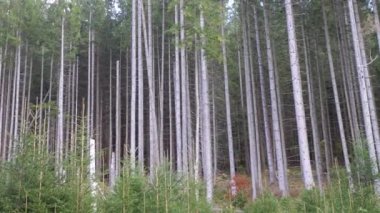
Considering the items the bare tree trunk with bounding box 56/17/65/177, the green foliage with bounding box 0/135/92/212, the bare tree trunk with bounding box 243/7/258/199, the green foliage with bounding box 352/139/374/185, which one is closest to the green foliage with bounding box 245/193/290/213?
the green foliage with bounding box 352/139/374/185

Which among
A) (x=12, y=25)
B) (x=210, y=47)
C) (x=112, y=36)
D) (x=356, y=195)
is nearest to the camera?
(x=356, y=195)

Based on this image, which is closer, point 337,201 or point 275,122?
point 337,201

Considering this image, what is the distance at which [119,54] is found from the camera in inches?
844

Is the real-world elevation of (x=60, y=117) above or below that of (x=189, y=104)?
below

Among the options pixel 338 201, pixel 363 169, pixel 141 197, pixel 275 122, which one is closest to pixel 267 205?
pixel 338 201

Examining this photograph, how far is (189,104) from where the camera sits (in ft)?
46.7

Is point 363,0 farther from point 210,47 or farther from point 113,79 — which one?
point 113,79

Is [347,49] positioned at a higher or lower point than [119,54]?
lower

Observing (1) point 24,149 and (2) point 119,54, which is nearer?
(1) point 24,149

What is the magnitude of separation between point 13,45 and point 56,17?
7.11 feet

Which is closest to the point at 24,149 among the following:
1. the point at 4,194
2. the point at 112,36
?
the point at 4,194

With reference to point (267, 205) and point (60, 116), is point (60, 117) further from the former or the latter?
point (267, 205)

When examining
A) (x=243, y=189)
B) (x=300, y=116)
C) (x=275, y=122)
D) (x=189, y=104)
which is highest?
(x=189, y=104)

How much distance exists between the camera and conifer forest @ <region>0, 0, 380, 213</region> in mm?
5398
